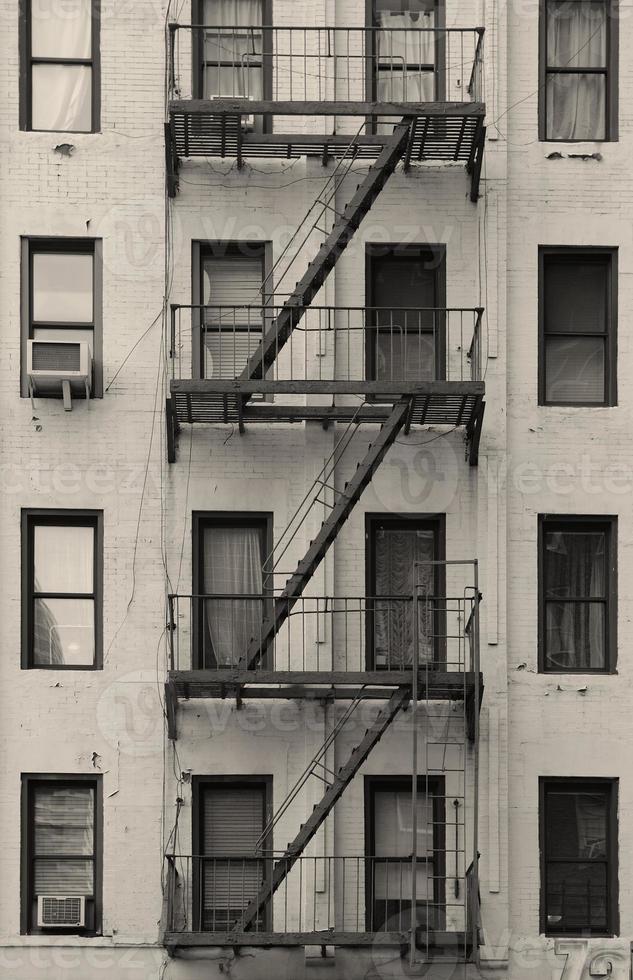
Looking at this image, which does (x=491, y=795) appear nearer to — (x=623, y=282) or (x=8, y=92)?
(x=623, y=282)

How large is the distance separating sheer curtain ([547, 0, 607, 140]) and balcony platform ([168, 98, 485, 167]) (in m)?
1.47

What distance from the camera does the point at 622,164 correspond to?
60.8 ft

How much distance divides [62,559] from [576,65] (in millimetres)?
8537

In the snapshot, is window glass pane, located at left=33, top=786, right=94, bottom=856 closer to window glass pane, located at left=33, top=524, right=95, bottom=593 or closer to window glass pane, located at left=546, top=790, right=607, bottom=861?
window glass pane, located at left=33, top=524, right=95, bottom=593

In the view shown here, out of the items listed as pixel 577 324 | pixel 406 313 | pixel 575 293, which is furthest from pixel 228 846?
pixel 575 293

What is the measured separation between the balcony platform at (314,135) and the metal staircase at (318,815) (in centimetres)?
630

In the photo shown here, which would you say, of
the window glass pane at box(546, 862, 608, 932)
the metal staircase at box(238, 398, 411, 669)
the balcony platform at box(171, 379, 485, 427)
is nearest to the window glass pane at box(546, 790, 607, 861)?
the window glass pane at box(546, 862, 608, 932)

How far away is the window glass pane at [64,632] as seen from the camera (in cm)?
1792

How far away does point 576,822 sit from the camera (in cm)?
1778

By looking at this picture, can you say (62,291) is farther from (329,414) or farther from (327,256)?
(329,414)

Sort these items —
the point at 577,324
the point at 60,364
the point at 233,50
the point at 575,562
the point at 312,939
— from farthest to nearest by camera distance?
the point at 233,50 → the point at 577,324 → the point at 575,562 → the point at 60,364 → the point at 312,939

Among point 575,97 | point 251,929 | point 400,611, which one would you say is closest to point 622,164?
point 575,97

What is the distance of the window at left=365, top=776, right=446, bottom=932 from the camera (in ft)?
57.2

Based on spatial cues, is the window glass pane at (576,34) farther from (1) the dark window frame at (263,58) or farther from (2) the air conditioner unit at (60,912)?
(2) the air conditioner unit at (60,912)
